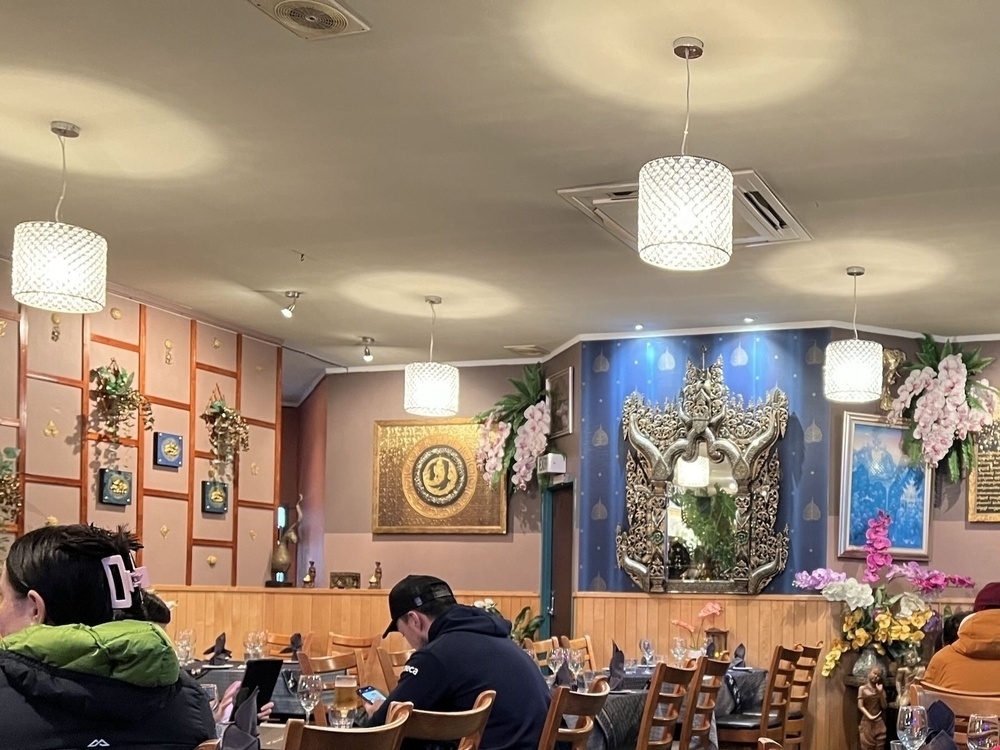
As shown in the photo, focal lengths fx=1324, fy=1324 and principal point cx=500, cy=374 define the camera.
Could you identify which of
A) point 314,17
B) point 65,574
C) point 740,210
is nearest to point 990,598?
point 740,210

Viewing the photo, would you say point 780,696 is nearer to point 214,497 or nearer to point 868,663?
point 868,663

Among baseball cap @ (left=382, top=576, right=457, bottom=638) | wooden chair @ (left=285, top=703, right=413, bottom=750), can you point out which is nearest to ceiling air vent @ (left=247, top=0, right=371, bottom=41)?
baseball cap @ (left=382, top=576, right=457, bottom=638)

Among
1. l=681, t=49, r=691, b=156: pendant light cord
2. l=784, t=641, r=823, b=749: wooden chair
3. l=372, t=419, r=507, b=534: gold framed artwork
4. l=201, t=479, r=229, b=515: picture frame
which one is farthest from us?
l=372, t=419, r=507, b=534: gold framed artwork

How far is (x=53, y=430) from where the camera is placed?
29.0 ft

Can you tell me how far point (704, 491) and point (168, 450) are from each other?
4079mm

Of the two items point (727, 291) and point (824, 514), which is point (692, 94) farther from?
point (824, 514)

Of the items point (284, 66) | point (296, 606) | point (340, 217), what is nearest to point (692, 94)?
point (284, 66)

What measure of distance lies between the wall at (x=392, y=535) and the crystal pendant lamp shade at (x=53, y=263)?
6.15 meters

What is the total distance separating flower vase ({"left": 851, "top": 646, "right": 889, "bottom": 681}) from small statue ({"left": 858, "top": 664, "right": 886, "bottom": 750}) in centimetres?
23

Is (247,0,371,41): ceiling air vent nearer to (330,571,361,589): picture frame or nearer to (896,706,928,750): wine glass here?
(896,706,928,750): wine glass

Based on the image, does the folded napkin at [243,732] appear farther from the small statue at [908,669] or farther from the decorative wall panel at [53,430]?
the small statue at [908,669]

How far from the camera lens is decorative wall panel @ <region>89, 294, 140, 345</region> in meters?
9.32

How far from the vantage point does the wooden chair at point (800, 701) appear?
341 inches

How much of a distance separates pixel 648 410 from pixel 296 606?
3502 millimetres
